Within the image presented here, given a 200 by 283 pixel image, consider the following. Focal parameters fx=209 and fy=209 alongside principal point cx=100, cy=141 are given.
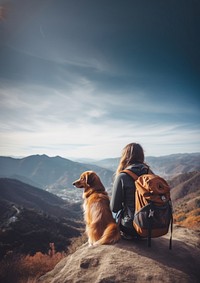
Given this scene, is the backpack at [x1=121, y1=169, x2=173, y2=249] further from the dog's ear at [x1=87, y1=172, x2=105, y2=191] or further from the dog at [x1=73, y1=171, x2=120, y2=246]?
the dog's ear at [x1=87, y1=172, x2=105, y2=191]

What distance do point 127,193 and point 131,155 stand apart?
0.82 m

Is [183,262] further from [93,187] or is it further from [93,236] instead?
[93,187]

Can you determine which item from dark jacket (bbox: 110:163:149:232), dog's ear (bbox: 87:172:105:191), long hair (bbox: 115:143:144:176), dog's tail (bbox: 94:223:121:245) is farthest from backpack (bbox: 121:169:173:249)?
dog's ear (bbox: 87:172:105:191)

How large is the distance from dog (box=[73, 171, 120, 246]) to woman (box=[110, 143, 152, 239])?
9.0 inches

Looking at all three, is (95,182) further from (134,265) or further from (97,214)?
(134,265)

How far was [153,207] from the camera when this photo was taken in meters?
3.40

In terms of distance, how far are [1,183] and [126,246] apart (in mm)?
96879

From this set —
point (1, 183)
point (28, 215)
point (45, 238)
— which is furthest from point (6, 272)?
point (1, 183)

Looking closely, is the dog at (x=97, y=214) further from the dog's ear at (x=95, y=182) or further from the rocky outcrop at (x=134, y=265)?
the rocky outcrop at (x=134, y=265)

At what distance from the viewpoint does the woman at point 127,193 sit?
4.00m

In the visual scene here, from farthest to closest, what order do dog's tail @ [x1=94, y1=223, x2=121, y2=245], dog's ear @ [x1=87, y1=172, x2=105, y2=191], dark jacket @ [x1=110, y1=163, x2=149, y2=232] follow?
dog's ear @ [x1=87, y1=172, x2=105, y2=191]
dog's tail @ [x1=94, y1=223, x2=121, y2=245]
dark jacket @ [x1=110, y1=163, x2=149, y2=232]

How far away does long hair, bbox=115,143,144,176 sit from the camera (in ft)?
14.5

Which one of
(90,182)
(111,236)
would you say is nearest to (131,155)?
(90,182)

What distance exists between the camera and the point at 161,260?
353cm
